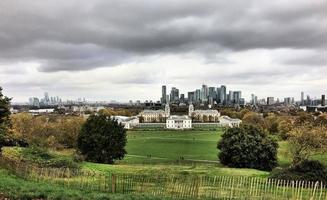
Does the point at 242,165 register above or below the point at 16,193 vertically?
below

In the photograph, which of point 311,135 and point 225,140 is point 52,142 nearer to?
point 225,140

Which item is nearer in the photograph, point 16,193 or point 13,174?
point 16,193

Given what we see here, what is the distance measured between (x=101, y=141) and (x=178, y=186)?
138ft

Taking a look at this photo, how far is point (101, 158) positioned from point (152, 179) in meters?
36.0

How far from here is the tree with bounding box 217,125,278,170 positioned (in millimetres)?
64750

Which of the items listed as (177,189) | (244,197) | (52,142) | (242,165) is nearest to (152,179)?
(177,189)

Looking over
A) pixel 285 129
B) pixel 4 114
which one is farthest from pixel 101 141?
pixel 285 129

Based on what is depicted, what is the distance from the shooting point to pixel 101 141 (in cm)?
6775

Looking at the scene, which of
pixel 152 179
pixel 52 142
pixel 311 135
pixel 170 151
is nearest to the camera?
pixel 152 179

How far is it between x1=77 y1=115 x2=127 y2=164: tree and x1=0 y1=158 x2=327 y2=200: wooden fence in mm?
33654

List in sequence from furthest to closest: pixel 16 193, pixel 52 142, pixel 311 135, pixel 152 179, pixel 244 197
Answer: pixel 52 142
pixel 311 135
pixel 152 179
pixel 244 197
pixel 16 193

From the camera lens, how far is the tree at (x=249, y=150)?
64.8 meters

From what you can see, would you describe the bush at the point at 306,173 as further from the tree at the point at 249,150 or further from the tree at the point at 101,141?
the tree at the point at 101,141

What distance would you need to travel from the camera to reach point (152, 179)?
33.0 metres
